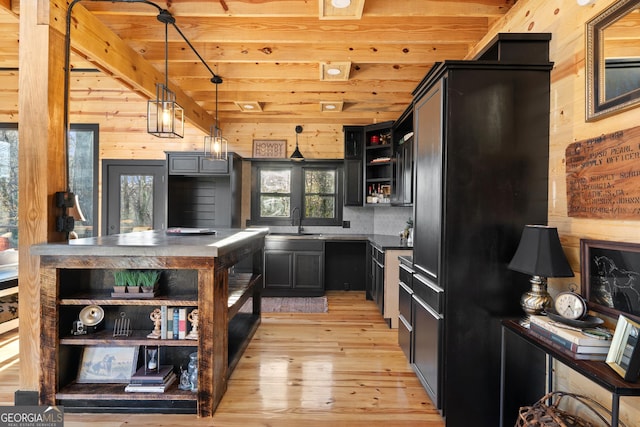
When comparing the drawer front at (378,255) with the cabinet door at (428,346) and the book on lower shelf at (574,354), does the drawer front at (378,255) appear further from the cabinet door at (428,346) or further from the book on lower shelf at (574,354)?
the book on lower shelf at (574,354)

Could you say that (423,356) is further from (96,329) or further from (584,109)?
(96,329)

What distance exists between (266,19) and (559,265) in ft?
9.35

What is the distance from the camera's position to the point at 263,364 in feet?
10.3

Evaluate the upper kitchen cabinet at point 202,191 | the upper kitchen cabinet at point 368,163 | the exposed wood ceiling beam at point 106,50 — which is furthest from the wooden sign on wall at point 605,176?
the upper kitchen cabinet at point 202,191

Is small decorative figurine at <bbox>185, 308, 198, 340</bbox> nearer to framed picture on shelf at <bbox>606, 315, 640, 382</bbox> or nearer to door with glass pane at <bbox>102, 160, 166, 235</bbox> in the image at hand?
framed picture on shelf at <bbox>606, 315, 640, 382</bbox>

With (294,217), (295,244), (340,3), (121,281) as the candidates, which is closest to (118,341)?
(121,281)

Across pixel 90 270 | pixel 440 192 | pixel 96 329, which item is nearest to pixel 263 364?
pixel 96 329

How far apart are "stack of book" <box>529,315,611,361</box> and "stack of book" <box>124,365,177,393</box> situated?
229 centimetres

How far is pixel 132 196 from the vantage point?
19.5 feet

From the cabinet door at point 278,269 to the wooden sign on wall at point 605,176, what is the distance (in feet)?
13.0

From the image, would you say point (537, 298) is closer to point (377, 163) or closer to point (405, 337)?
point (405, 337)

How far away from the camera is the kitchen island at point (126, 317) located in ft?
7.48

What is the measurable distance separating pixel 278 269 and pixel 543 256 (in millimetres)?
4038

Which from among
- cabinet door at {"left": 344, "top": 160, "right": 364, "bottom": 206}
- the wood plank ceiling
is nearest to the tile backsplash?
cabinet door at {"left": 344, "top": 160, "right": 364, "bottom": 206}
